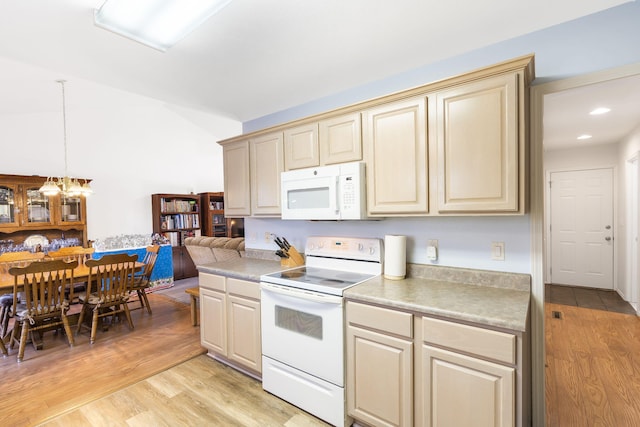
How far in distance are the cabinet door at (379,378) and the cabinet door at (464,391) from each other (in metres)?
0.10

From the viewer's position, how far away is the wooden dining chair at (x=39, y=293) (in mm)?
2842

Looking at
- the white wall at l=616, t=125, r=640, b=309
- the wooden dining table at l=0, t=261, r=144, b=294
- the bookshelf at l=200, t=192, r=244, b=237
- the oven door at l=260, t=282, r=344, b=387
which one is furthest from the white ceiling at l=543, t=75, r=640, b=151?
the bookshelf at l=200, t=192, r=244, b=237

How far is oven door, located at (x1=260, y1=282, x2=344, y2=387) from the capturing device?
74.3 inches

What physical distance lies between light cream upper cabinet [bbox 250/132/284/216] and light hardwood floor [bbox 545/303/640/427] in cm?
256

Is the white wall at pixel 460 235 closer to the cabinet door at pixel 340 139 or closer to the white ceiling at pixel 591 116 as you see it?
the cabinet door at pixel 340 139

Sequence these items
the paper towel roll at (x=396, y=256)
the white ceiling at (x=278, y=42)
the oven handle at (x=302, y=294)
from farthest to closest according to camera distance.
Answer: the paper towel roll at (x=396, y=256), the oven handle at (x=302, y=294), the white ceiling at (x=278, y=42)

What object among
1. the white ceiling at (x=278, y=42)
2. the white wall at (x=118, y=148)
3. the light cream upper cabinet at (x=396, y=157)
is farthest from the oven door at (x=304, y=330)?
the white wall at (x=118, y=148)

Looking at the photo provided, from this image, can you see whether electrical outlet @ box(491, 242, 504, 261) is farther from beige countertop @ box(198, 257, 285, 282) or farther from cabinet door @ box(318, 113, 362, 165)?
beige countertop @ box(198, 257, 285, 282)

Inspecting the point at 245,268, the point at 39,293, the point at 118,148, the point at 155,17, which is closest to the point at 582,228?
the point at 245,268

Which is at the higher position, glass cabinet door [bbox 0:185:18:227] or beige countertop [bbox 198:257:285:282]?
glass cabinet door [bbox 0:185:18:227]

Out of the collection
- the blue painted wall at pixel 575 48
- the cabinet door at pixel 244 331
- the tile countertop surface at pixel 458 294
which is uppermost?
the blue painted wall at pixel 575 48

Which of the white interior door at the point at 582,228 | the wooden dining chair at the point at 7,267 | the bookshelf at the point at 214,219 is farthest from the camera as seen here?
the bookshelf at the point at 214,219

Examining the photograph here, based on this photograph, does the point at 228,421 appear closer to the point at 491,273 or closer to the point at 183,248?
the point at 491,273

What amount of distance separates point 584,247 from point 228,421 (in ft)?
19.4
